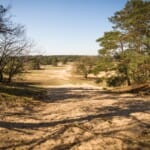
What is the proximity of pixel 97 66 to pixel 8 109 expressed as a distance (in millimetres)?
16328

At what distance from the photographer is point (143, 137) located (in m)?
6.91

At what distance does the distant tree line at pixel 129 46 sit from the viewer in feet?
66.6

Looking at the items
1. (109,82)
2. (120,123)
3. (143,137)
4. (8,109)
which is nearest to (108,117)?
(120,123)

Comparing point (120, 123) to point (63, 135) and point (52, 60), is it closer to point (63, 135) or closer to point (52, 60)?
point (63, 135)

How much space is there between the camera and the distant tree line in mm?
20309

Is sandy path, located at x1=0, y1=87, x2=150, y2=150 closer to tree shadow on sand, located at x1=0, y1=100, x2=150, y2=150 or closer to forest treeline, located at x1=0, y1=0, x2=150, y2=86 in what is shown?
tree shadow on sand, located at x1=0, y1=100, x2=150, y2=150

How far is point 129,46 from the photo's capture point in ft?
75.7

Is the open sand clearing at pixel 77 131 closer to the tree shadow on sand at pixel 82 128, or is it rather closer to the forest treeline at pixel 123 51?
the tree shadow on sand at pixel 82 128

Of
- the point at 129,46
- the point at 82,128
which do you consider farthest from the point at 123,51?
the point at 82,128

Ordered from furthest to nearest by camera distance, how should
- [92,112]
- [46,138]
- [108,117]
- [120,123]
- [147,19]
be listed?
[147,19] < [92,112] < [108,117] < [120,123] < [46,138]

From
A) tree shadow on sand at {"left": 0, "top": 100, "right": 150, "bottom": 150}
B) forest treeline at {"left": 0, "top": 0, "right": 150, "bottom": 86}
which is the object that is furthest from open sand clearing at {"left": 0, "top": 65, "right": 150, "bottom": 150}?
forest treeline at {"left": 0, "top": 0, "right": 150, "bottom": 86}

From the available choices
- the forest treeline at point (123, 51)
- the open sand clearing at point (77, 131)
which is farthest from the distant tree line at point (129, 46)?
the open sand clearing at point (77, 131)

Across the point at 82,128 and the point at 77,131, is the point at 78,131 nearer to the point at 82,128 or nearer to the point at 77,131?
the point at 77,131

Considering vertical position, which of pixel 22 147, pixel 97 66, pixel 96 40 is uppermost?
pixel 96 40
